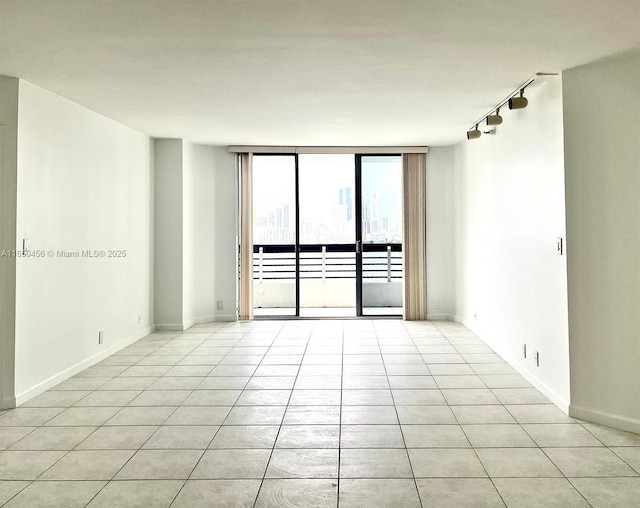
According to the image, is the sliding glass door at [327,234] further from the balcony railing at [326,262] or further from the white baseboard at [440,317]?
the white baseboard at [440,317]

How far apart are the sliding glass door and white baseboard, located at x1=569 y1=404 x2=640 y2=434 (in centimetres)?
407

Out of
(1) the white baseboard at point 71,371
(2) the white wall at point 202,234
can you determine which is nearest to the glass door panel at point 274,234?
(2) the white wall at point 202,234

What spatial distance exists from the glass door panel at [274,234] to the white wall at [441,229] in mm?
1941

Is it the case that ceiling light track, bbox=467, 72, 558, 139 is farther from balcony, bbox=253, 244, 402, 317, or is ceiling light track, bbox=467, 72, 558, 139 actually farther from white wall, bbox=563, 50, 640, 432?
balcony, bbox=253, 244, 402, 317

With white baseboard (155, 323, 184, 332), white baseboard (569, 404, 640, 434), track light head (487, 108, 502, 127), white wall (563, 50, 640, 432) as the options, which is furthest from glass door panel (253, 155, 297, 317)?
white baseboard (569, 404, 640, 434)

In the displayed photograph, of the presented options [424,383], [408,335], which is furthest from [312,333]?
[424,383]

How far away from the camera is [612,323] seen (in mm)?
3207

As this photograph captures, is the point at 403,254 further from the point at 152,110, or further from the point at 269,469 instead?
the point at 269,469

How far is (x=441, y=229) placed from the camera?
23.1 ft

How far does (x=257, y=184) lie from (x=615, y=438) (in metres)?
5.75

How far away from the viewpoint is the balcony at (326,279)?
23.9 feet

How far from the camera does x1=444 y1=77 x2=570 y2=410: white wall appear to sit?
140 inches

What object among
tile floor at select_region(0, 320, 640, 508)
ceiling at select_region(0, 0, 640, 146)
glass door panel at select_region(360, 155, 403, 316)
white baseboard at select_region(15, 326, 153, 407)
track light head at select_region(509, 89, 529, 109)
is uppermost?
ceiling at select_region(0, 0, 640, 146)

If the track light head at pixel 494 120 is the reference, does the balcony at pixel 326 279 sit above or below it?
below
